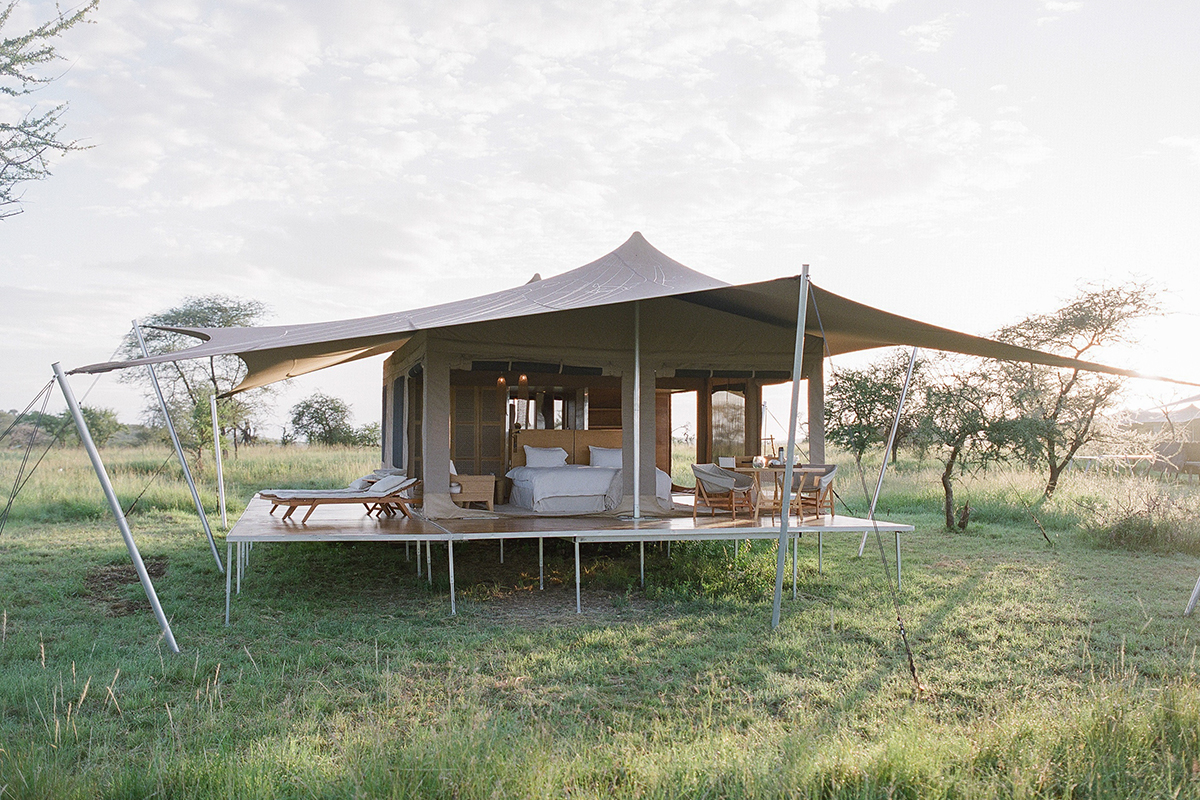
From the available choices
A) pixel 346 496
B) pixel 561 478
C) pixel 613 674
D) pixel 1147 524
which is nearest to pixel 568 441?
pixel 561 478

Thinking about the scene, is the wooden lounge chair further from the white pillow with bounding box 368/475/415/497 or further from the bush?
the bush

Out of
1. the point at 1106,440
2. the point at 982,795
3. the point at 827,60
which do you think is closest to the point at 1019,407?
the point at 1106,440

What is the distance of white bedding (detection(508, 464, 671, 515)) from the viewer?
7.76 meters

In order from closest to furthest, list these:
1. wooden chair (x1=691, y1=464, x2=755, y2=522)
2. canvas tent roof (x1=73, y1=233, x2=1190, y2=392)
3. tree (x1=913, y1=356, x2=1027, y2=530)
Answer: canvas tent roof (x1=73, y1=233, x2=1190, y2=392), wooden chair (x1=691, y1=464, x2=755, y2=522), tree (x1=913, y1=356, x2=1027, y2=530)

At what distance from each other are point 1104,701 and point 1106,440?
10594 mm

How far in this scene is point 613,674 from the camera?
178 inches

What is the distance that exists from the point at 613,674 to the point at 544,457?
14.7ft

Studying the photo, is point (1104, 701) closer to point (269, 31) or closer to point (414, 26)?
point (414, 26)

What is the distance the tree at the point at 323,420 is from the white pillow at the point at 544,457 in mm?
18079

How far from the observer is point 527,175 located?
9297 millimetres

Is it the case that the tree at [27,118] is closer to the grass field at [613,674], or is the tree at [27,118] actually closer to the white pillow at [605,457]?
the grass field at [613,674]

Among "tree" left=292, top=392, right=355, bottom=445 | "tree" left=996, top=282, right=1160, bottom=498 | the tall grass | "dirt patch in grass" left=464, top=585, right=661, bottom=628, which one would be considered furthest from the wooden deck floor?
"tree" left=292, top=392, right=355, bottom=445

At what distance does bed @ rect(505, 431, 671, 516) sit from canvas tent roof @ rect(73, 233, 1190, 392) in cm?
173

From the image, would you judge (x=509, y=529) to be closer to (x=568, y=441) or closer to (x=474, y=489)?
(x=474, y=489)
